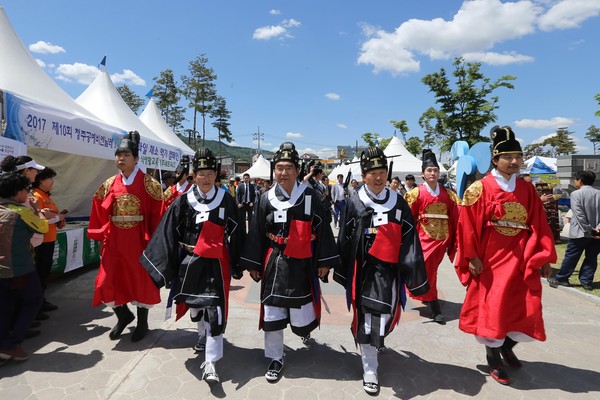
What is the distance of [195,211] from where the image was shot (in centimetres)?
299

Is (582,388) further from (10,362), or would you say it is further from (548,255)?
(10,362)

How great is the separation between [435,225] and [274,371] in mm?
2599

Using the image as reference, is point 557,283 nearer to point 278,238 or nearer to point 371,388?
point 371,388

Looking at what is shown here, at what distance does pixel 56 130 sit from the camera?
5523 millimetres

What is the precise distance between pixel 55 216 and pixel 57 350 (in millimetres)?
1529

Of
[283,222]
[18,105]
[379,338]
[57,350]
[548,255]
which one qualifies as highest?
[18,105]

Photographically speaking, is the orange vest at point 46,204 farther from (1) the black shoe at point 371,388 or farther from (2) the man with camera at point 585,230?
(2) the man with camera at point 585,230

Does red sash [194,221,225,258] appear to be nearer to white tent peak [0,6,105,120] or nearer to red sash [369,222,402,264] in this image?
red sash [369,222,402,264]

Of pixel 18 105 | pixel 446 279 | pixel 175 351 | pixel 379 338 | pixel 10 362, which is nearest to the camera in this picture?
pixel 379 338

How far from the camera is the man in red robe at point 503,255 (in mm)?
2764

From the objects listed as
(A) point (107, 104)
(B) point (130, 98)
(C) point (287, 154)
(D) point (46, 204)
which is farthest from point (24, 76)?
(B) point (130, 98)

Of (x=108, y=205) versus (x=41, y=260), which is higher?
(x=108, y=205)

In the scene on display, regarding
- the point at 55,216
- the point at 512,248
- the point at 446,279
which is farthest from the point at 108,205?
the point at 446,279

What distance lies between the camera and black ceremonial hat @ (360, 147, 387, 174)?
9.22ft
